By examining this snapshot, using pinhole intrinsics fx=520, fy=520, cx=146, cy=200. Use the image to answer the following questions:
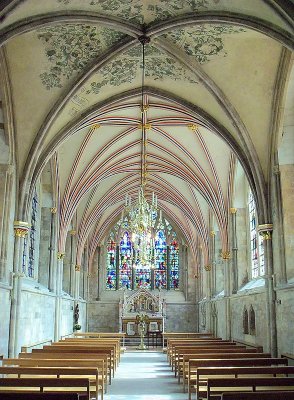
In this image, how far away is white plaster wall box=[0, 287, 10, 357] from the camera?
14.8 m

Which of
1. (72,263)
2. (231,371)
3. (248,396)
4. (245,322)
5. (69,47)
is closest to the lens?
(248,396)

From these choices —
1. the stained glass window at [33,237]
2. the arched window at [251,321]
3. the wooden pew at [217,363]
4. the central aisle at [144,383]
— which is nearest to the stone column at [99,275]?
the stained glass window at [33,237]

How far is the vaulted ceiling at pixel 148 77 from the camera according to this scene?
11.9m

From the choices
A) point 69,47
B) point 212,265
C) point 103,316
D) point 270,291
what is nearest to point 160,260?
point 103,316

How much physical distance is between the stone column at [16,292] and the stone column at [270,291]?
751cm

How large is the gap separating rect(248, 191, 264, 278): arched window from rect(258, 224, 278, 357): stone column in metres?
4.01

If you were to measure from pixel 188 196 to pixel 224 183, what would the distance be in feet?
22.7

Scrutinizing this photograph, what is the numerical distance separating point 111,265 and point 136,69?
22.0m

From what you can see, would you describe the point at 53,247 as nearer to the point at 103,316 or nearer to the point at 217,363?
the point at 217,363

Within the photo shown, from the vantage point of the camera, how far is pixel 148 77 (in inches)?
671

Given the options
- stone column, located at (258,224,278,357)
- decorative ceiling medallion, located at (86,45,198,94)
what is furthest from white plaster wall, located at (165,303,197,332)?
decorative ceiling medallion, located at (86,45,198,94)

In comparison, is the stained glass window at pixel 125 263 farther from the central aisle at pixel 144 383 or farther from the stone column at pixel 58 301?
the central aisle at pixel 144 383

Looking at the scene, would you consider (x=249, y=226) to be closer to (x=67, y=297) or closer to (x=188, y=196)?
(x=188, y=196)

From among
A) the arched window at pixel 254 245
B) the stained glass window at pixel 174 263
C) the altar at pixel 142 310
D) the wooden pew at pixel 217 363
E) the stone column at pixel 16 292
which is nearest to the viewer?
the wooden pew at pixel 217 363
